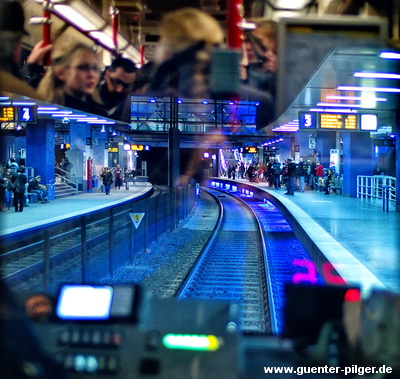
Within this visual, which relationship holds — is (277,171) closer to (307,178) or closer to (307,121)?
(307,178)

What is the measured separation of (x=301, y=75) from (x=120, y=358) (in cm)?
1595

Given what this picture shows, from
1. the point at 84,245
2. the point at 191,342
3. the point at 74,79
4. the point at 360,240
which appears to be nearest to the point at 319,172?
the point at 74,79

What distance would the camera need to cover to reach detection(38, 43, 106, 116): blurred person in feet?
34.5

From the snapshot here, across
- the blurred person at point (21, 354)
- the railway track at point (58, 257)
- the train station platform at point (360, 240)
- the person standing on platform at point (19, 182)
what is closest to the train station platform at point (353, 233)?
the train station platform at point (360, 240)

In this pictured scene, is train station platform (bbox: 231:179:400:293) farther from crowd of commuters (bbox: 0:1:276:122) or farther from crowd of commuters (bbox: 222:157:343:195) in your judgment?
crowd of commuters (bbox: 222:157:343:195)

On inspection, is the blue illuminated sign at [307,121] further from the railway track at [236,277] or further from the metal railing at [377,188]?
the railway track at [236,277]

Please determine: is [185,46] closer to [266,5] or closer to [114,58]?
[266,5]

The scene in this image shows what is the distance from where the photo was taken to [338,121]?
62.5ft

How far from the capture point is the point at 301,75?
1736cm

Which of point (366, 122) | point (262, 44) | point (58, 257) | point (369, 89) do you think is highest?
A: point (369, 89)

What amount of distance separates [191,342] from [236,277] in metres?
8.30

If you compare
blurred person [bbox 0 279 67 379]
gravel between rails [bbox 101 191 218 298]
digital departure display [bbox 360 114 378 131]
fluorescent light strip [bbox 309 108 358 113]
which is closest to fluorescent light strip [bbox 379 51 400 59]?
gravel between rails [bbox 101 191 218 298]

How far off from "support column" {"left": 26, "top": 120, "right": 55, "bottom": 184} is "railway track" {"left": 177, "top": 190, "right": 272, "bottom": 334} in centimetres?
1086

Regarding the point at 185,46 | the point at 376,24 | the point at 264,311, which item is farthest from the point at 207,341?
the point at 264,311
